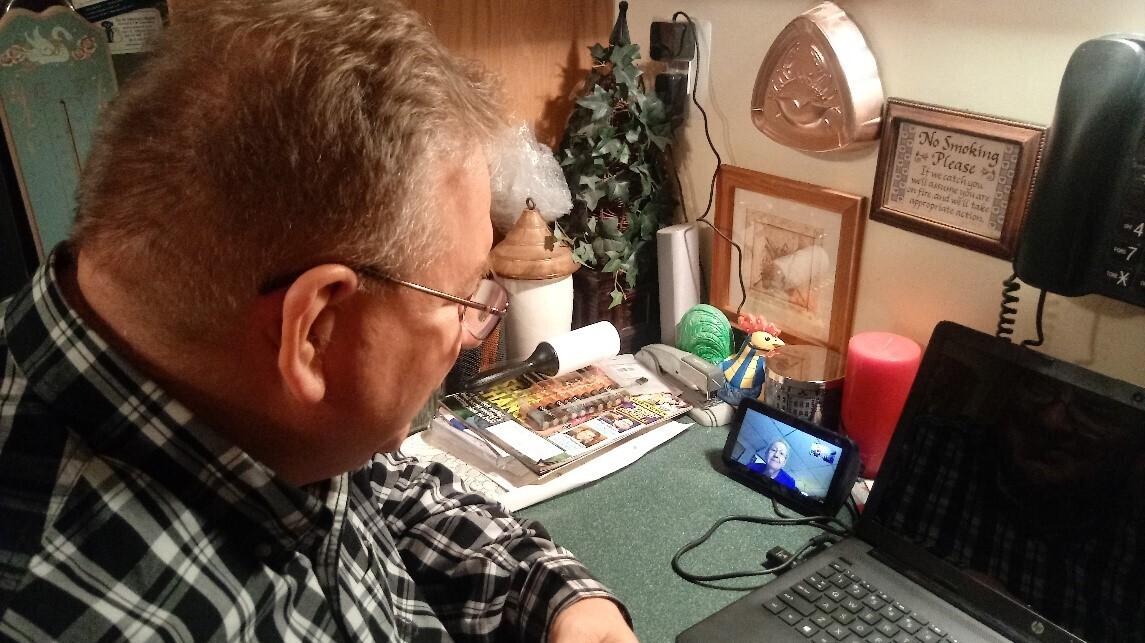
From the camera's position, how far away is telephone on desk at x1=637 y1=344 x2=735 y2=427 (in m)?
1.31

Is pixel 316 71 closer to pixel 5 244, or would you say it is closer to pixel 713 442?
pixel 713 442

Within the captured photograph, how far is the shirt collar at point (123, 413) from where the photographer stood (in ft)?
1.89

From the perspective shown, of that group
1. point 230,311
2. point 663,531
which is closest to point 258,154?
point 230,311

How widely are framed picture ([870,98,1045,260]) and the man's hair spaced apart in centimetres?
76

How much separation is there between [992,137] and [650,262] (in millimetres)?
657

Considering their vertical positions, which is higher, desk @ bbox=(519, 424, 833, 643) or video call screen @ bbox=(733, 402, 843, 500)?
video call screen @ bbox=(733, 402, 843, 500)

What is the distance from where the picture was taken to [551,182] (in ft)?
4.74

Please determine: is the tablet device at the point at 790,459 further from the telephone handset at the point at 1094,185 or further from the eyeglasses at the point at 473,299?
the eyeglasses at the point at 473,299

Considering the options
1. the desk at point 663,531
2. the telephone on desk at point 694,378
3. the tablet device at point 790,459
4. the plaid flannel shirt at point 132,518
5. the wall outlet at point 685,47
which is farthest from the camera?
the wall outlet at point 685,47

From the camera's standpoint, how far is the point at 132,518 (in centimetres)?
57

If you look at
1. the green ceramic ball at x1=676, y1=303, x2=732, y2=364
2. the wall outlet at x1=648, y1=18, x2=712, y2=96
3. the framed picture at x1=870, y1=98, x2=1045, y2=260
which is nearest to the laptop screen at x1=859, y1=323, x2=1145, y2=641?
the framed picture at x1=870, y1=98, x2=1045, y2=260

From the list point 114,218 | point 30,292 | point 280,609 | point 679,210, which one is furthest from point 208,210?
point 679,210

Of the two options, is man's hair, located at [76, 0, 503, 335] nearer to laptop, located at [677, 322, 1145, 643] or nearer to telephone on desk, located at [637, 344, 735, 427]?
laptop, located at [677, 322, 1145, 643]

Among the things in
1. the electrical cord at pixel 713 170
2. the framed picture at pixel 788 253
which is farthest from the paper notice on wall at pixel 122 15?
the framed picture at pixel 788 253
